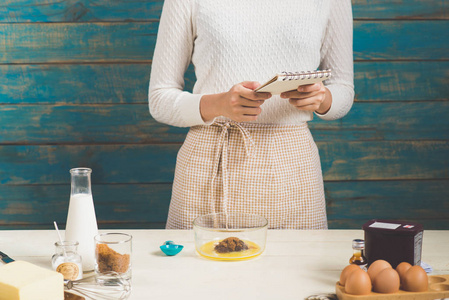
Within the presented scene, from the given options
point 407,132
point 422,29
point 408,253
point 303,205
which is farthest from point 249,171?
point 422,29

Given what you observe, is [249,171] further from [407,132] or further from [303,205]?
[407,132]

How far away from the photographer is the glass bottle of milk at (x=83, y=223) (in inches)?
44.4

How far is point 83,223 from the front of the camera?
1.14 metres

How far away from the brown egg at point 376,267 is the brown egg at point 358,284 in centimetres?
2

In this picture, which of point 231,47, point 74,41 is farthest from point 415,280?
point 74,41

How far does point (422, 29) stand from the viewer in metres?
2.18

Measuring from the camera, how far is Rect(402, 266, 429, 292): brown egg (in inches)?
38.3

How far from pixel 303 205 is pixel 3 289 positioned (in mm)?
921

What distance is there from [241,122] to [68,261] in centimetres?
69

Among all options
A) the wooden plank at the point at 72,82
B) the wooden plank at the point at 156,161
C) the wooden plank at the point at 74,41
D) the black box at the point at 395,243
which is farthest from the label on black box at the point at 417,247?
the wooden plank at the point at 74,41

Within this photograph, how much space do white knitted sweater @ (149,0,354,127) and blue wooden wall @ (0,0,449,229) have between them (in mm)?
570

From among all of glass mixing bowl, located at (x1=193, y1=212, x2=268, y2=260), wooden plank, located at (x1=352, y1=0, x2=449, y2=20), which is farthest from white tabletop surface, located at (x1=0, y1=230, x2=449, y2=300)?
wooden plank, located at (x1=352, y1=0, x2=449, y2=20)

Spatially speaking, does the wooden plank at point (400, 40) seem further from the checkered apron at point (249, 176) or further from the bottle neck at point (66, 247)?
the bottle neck at point (66, 247)

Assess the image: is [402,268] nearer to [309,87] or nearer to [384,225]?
[384,225]
